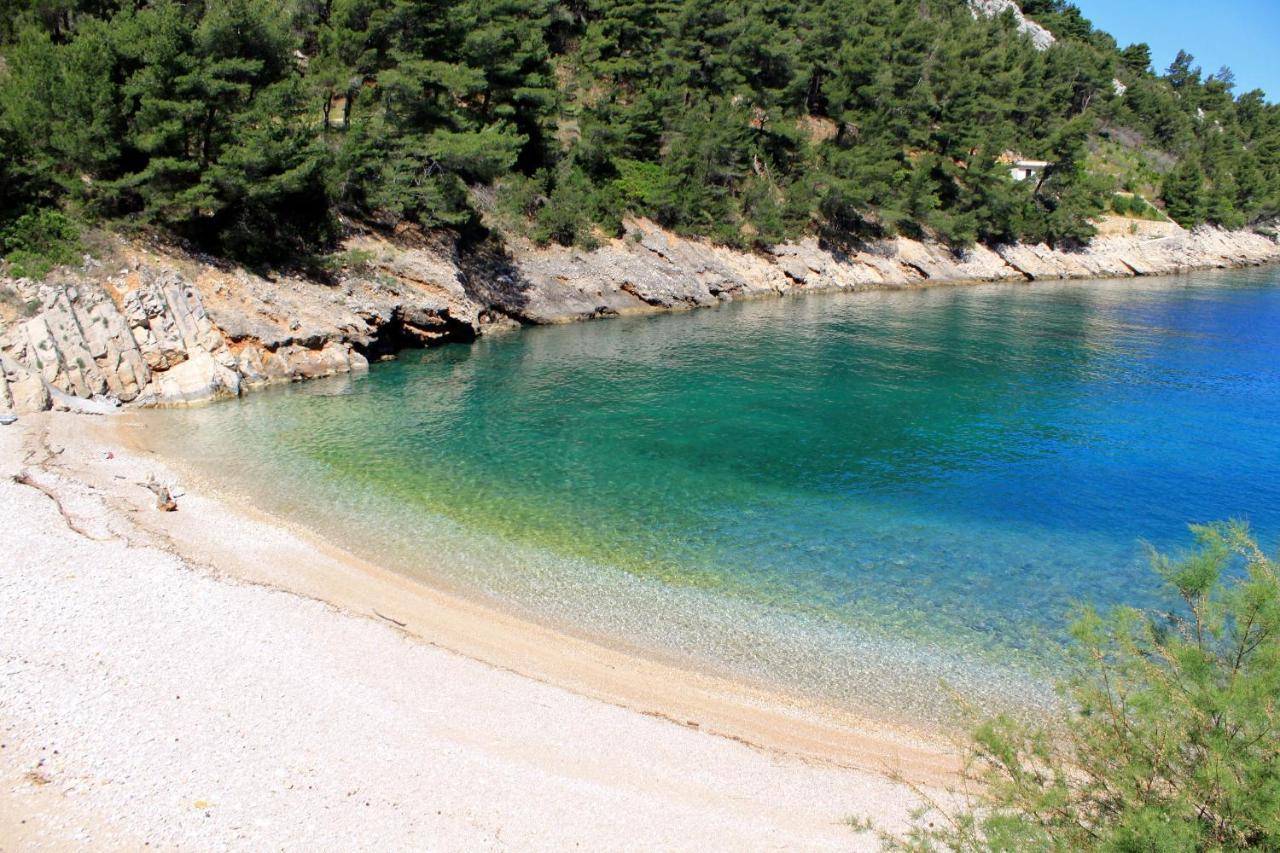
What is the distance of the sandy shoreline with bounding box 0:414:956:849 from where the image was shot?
891 cm

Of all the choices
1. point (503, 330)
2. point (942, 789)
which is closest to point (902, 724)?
point (942, 789)

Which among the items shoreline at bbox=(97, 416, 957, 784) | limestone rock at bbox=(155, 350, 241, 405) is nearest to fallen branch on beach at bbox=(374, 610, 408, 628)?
shoreline at bbox=(97, 416, 957, 784)

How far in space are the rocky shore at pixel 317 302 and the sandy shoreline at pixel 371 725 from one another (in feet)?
39.6

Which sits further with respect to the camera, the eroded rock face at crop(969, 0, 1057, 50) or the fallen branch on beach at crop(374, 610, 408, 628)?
the eroded rock face at crop(969, 0, 1057, 50)

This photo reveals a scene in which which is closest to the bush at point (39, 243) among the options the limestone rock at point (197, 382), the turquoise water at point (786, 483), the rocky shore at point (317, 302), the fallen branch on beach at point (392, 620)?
the rocky shore at point (317, 302)

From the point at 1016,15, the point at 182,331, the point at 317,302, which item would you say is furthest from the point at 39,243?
the point at 1016,15

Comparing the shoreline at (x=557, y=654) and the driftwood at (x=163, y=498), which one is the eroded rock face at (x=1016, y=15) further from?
the driftwood at (x=163, y=498)

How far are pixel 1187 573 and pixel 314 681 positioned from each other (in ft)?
37.0

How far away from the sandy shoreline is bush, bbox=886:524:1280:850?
116 inches

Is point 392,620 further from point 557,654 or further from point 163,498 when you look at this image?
point 163,498

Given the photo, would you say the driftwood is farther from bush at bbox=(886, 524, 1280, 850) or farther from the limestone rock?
bush at bbox=(886, 524, 1280, 850)

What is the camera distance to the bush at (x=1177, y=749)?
589 cm

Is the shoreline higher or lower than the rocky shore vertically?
lower

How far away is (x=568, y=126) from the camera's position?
58281 mm
